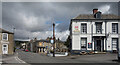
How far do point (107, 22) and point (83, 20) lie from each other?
5.11 m

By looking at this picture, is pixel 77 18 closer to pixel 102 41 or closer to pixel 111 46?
pixel 102 41

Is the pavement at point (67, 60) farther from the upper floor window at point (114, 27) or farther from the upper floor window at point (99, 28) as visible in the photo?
the upper floor window at point (114, 27)

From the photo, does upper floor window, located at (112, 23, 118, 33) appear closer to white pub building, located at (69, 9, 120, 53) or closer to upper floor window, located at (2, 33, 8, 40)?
white pub building, located at (69, 9, 120, 53)

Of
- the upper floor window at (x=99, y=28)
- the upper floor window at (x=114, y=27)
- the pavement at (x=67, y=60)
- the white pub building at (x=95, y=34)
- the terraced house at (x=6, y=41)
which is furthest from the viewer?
the terraced house at (x=6, y=41)

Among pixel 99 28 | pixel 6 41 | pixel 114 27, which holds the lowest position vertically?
pixel 6 41

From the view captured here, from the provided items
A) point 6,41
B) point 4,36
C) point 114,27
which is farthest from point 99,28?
point 4,36

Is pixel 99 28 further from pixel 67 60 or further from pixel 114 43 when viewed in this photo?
pixel 67 60

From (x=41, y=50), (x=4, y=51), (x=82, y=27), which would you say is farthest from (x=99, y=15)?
(x=41, y=50)

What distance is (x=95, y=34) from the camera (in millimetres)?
32438

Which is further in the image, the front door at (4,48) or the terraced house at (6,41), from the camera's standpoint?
the front door at (4,48)

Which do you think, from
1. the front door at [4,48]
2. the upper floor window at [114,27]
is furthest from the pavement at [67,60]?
the front door at [4,48]

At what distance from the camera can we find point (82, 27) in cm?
3319

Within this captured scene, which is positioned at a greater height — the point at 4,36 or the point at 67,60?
the point at 4,36

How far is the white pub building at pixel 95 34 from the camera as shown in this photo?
3225 centimetres
